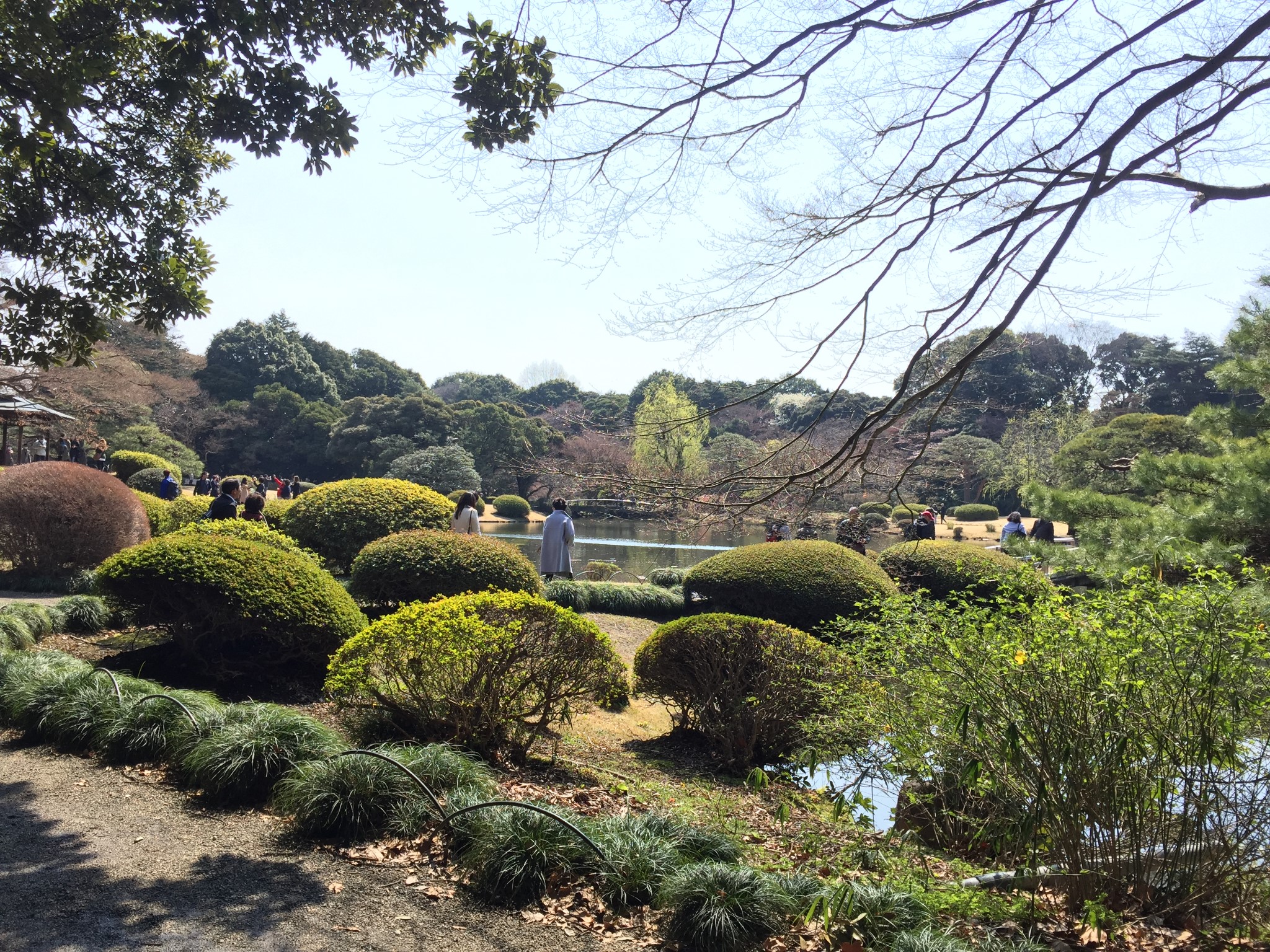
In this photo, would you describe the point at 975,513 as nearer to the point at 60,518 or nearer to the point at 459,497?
the point at 459,497

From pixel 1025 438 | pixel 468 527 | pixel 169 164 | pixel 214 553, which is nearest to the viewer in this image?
pixel 214 553

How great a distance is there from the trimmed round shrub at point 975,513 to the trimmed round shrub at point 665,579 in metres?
24.5

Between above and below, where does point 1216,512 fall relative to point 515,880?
above

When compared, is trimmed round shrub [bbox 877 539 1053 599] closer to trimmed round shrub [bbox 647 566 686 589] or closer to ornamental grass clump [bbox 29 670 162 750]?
trimmed round shrub [bbox 647 566 686 589]

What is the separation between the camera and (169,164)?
7.99 metres

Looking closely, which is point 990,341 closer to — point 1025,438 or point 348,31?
point 348,31

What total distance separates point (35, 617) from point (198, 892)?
6.49 meters

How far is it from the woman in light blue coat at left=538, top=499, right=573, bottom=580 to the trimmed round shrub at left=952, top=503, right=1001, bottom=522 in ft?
95.8

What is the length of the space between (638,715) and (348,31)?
6.50m

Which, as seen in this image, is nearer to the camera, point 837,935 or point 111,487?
point 837,935

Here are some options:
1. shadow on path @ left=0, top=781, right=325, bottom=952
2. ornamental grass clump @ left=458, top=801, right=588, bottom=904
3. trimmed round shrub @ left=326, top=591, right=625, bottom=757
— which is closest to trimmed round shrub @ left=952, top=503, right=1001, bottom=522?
trimmed round shrub @ left=326, top=591, right=625, bottom=757

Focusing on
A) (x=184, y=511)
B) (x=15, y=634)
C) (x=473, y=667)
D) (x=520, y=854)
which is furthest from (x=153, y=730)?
(x=184, y=511)

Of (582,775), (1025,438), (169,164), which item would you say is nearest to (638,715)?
(582,775)

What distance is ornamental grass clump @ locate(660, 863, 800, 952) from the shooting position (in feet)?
10.8
